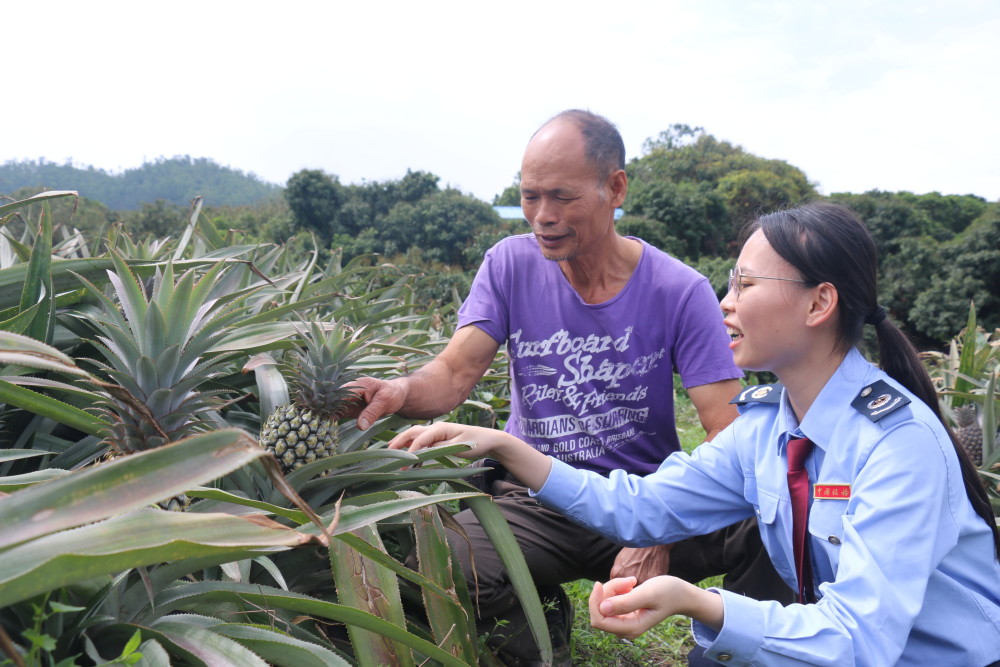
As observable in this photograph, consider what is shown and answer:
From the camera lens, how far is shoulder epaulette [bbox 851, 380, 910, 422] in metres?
1.63

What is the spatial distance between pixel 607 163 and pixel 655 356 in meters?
0.75

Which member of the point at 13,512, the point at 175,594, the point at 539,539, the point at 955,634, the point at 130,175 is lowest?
the point at 539,539

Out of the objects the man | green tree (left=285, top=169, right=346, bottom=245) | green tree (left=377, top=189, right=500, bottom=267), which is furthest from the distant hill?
the man

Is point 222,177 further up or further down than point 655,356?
further up

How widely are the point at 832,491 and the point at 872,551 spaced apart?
217 mm

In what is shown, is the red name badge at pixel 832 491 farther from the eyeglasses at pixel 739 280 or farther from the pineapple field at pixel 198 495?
the pineapple field at pixel 198 495

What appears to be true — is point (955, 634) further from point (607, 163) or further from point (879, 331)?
point (607, 163)

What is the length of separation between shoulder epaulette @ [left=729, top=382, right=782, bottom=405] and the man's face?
896mm

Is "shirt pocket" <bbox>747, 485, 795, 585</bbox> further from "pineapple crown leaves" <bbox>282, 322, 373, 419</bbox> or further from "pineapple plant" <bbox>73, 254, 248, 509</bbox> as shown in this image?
"pineapple plant" <bbox>73, 254, 248, 509</bbox>

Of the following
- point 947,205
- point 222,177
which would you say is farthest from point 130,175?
point 947,205

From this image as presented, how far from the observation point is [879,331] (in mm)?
1895

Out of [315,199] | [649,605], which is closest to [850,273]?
[649,605]

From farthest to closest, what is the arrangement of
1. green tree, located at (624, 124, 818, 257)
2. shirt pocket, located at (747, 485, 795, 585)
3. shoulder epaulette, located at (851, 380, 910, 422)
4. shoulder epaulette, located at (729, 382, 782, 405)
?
green tree, located at (624, 124, 818, 257) → shoulder epaulette, located at (729, 382, 782, 405) → shirt pocket, located at (747, 485, 795, 585) → shoulder epaulette, located at (851, 380, 910, 422)

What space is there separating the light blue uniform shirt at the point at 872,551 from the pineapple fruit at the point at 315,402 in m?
1.01
